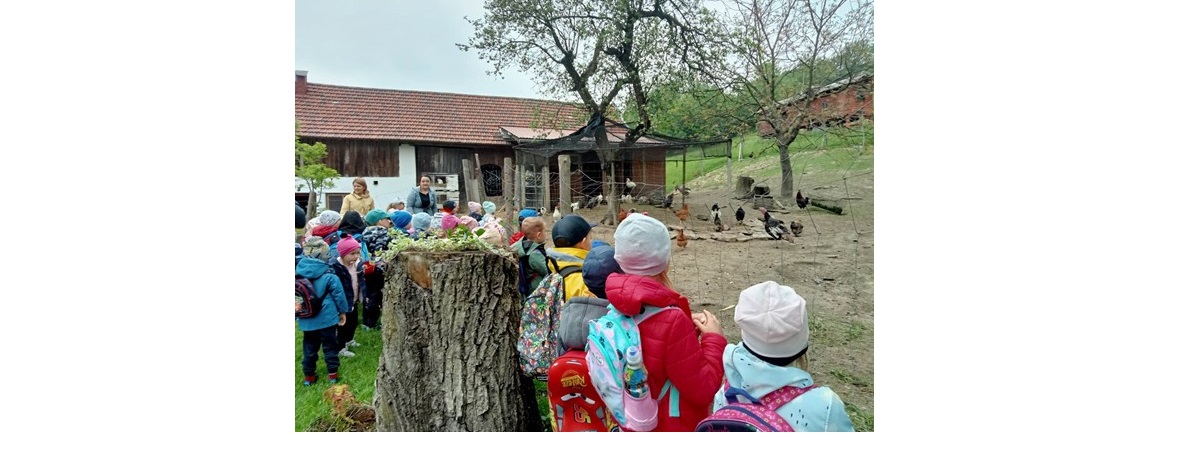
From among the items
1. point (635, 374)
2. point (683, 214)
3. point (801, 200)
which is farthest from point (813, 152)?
point (635, 374)

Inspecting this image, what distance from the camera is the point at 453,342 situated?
7.11 feet

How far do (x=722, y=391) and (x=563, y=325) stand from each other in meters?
0.49

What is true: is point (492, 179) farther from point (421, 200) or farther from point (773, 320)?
point (773, 320)

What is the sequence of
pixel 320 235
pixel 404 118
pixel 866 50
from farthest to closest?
pixel 404 118 < pixel 866 50 < pixel 320 235

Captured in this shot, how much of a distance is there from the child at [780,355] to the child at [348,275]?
8.28ft

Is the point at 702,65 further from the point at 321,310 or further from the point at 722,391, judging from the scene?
the point at 722,391

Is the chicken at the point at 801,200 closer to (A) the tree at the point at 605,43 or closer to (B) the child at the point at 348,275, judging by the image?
(A) the tree at the point at 605,43

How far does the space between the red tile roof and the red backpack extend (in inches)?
306

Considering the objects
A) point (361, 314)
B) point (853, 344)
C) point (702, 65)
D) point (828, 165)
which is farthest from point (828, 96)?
point (361, 314)

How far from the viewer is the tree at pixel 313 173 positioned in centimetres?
745

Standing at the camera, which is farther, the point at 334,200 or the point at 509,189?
the point at 509,189

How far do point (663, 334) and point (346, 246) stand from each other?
2423 millimetres

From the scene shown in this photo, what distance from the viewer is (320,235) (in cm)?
357

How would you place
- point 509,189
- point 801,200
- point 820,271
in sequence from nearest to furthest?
point 820,271 < point 801,200 < point 509,189
